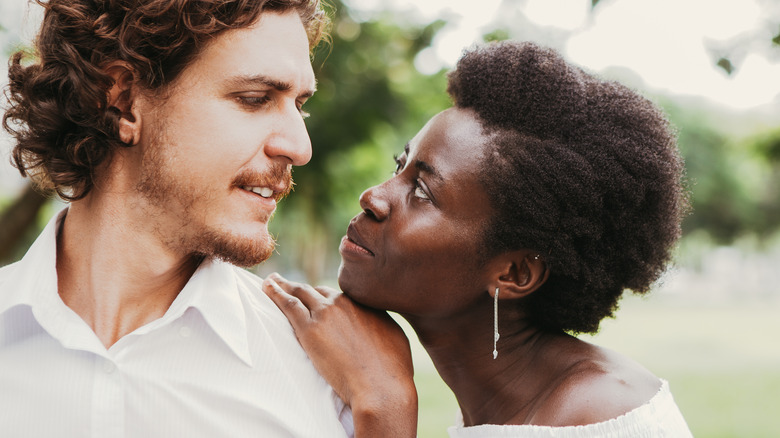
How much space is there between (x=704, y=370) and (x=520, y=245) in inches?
620

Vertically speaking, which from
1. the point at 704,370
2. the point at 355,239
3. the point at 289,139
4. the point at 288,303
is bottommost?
the point at 704,370

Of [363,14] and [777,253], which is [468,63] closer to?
[363,14]

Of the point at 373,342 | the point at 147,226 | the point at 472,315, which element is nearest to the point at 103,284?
the point at 147,226

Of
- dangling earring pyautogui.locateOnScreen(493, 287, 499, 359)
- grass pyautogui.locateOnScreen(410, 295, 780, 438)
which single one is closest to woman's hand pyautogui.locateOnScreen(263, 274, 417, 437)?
dangling earring pyautogui.locateOnScreen(493, 287, 499, 359)

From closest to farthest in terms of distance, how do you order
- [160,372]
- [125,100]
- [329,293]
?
1. [160,372]
2. [125,100]
3. [329,293]

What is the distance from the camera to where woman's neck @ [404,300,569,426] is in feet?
9.66

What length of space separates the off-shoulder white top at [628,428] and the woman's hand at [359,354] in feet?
1.27

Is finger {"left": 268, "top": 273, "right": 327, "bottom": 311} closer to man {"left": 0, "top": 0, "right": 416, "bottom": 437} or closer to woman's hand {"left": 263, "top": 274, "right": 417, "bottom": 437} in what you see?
woman's hand {"left": 263, "top": 274, "right": 417, "bottom": 437}

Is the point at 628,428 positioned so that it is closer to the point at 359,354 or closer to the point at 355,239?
the point at 359,354

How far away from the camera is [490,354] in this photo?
9.90 feet

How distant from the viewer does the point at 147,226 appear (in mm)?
2754

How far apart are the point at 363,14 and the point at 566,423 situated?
5.94m

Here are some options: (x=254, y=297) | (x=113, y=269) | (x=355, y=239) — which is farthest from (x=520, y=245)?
(x=113, y=269)

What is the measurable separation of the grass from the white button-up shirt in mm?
1554
